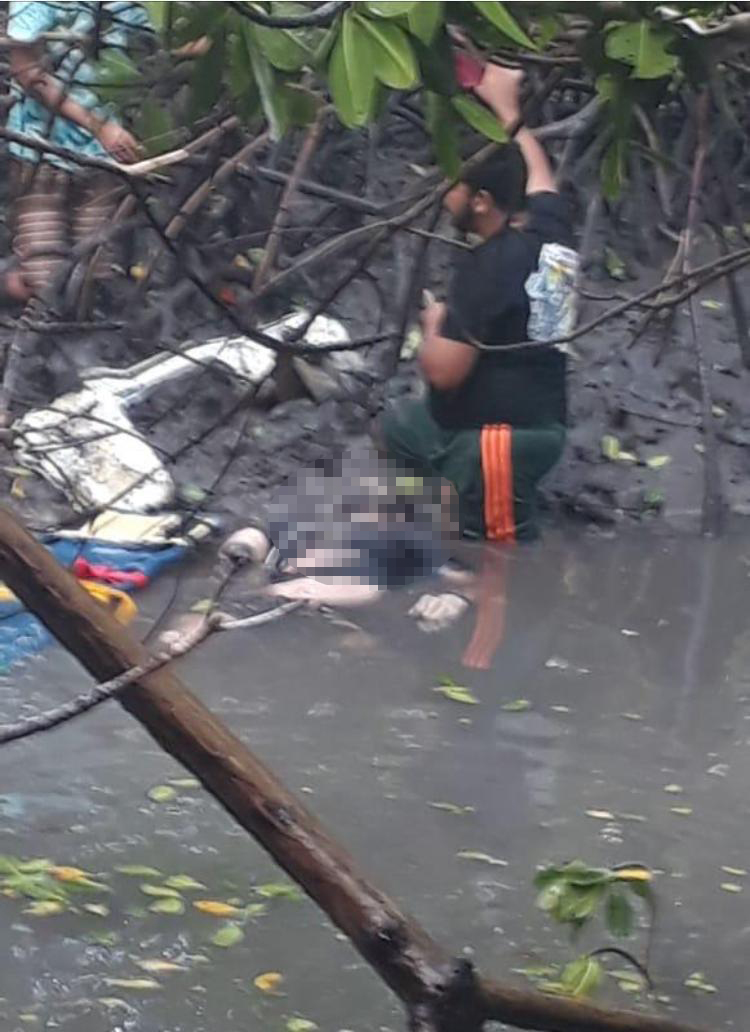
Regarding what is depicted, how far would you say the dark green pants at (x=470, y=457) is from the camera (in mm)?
5637

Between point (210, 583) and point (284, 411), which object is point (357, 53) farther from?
point (284, 411)

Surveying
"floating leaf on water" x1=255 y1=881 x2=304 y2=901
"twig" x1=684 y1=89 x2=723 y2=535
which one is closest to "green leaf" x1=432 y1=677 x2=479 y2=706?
"floating leaf on water" x1=255 y1=881 x2=304 y2=901

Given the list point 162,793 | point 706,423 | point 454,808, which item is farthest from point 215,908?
point 706,423

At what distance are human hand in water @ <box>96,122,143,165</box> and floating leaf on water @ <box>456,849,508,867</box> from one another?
1.38m

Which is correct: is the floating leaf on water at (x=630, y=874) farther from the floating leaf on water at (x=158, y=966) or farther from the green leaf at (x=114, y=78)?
the green leaf at (x=114, y=78)

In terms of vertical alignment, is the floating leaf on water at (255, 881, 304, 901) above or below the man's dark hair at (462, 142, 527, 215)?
below

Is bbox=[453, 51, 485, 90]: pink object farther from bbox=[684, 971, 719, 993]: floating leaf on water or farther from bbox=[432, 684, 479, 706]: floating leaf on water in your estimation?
bbox=[432, 684, 479, 706]: floating leaf on water

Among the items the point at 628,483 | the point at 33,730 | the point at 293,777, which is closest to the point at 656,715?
the point at 293,777

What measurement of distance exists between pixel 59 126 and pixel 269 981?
3443mm

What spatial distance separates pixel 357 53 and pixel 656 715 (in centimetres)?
263

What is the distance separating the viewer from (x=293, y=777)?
3.89m

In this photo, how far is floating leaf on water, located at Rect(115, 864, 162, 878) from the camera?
3.41 m

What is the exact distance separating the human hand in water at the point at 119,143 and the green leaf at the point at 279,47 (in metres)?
1.03


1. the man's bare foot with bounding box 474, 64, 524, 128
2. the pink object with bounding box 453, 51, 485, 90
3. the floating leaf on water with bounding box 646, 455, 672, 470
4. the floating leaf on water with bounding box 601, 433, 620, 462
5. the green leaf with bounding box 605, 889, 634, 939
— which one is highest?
the man's bare foot with bounding box 474, 64, 524, 128
